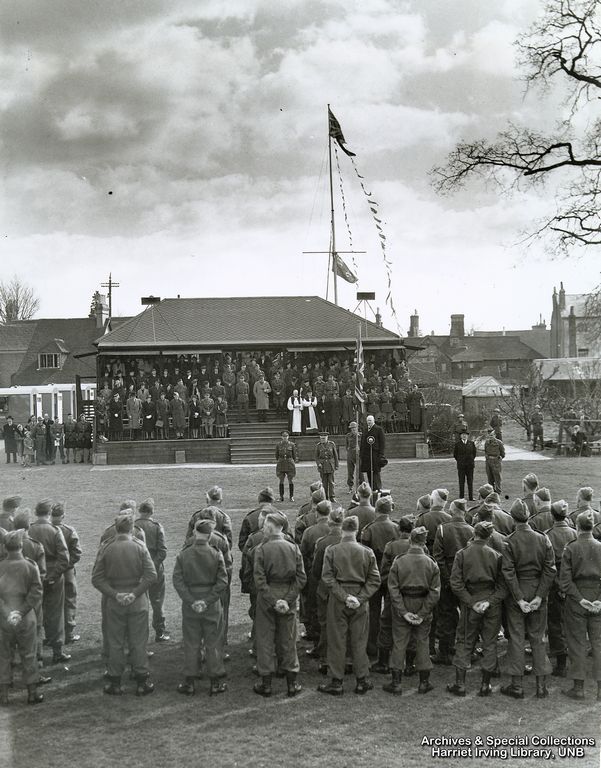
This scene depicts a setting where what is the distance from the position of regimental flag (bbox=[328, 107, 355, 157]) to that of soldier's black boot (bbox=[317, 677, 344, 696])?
14653 mm

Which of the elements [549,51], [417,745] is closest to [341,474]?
[549,51]

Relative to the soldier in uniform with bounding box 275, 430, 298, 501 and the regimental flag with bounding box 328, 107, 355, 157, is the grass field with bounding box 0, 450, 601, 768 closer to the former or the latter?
the soldier in uniform with bounding box 275, 430, 298, 501

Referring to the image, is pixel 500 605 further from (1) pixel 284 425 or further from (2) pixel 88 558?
(1) pixel 284 425

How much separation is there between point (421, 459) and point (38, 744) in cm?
2017

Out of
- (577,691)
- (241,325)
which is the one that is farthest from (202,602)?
(241,325)

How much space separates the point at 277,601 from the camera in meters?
7.21

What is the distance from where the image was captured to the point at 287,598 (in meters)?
7.32

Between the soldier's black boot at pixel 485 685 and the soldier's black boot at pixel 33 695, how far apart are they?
159 inches

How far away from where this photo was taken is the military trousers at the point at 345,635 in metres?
7.16

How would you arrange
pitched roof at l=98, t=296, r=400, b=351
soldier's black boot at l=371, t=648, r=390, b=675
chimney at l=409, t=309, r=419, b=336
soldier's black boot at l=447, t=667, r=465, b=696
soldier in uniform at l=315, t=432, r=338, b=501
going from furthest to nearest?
chimney at l=409, t=309, r=419, b=336 → pitched roof at l=98, t=296, r=400, b=351 → soldier in uniform at l=315, t=432, r=338, b=501 → soldier's black boot at l=371, t=648, r=390, b=675 → soldier's black boot at l=447, t=667, r=465, b=696

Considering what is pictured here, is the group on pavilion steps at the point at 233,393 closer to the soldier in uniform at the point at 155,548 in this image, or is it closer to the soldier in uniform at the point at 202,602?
the soldier in uniform at the point at 155,548

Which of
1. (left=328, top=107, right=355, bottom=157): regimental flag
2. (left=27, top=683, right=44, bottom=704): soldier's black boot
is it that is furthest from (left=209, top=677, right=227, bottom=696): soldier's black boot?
(left=328, top=107, right=355, bottom=157): regimental flag

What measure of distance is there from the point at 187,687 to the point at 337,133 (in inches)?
681

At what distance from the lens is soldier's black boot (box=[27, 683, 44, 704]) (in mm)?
6719
